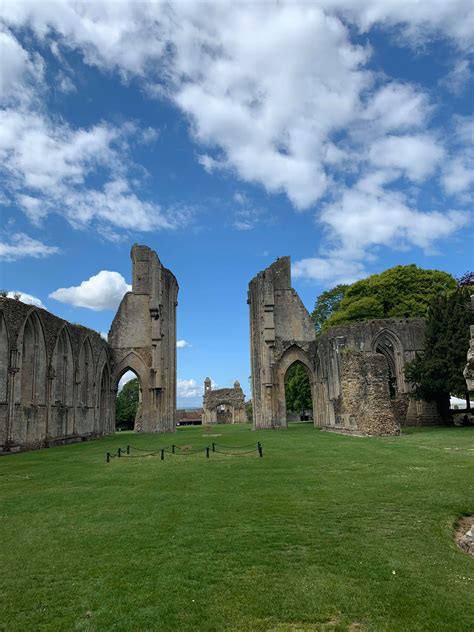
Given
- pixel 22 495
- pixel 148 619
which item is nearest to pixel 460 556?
pixel 148 619

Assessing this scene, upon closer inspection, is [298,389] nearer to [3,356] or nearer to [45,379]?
[45,379]

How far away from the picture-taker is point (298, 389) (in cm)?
4844

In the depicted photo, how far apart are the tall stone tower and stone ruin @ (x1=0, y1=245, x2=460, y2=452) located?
0.26ft

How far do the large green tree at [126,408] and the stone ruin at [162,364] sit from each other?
2373 cm

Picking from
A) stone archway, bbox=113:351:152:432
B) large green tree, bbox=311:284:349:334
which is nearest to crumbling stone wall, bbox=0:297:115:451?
stone archway, bbox=113:351:152:432

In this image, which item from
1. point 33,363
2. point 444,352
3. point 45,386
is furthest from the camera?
point 444,352

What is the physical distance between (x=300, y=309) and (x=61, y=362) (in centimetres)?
1967

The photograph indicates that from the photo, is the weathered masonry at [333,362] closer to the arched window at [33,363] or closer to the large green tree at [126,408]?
the arched window at [33,363]

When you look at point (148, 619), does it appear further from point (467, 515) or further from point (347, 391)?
point (347, 391)

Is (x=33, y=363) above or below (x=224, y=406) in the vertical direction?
above

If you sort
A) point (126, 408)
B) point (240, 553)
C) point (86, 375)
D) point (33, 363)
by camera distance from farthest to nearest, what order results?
point (126, 408), point (86, 375), point (33, 363), point (240, 553)

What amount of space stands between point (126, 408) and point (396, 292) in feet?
123

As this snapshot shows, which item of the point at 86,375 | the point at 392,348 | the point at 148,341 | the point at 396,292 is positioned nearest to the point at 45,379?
the point at 86,375

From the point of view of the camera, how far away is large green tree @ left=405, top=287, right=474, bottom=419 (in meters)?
25.2
